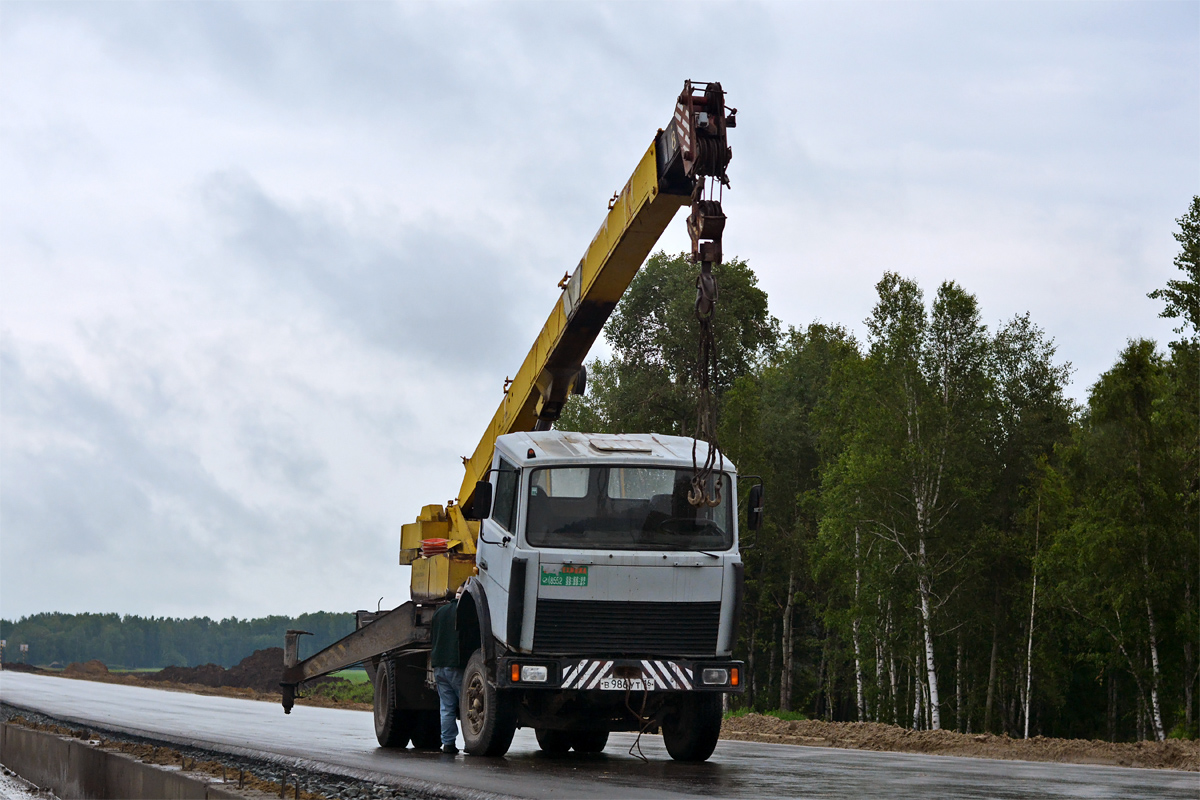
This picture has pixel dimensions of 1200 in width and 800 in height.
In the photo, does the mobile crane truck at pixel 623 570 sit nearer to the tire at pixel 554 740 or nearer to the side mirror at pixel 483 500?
the side mirror at pixel 483 500

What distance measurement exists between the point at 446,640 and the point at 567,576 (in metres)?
2.27

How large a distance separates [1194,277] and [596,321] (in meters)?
23.0

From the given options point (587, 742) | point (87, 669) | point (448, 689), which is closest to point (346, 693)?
point (87, 669)

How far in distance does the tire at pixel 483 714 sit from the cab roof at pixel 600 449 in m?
2.06

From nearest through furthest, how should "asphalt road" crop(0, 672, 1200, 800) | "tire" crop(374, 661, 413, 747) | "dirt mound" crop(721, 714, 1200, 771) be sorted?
"asphalt road" crop(0, 672, 1200, 800) → "tire" crop(374, 661, 413, 747) → "dirt mound" crop(721, 714, 1200, 771)

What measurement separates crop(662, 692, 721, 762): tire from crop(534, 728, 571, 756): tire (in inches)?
78.1

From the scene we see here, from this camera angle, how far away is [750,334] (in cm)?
5397

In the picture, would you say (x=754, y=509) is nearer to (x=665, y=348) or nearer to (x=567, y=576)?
(x=567, y=576)

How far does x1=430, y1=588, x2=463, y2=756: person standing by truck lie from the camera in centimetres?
1348

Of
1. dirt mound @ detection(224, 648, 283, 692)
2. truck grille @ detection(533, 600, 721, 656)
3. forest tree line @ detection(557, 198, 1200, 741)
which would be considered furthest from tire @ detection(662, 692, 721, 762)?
dirt mound @ detection(224, 648, 283, 692)

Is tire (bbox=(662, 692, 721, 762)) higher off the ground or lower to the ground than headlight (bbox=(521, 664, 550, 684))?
lower

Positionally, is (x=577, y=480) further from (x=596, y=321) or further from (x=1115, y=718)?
(x=1115, y=718)

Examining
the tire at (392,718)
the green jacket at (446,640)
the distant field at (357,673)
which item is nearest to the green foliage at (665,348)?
the distant field at (357,673)

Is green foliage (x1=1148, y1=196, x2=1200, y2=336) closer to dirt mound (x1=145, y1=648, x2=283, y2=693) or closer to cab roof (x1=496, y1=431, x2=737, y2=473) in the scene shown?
cab roof (x1=496, y1=431, x2=737, y2=473)
